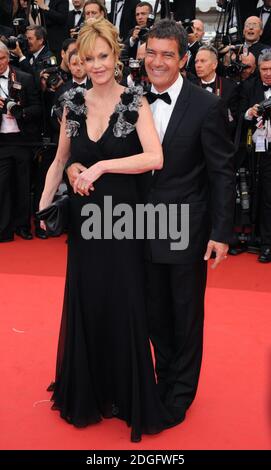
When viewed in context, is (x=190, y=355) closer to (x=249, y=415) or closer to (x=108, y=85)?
(x=249, y=415)

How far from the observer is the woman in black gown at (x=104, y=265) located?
7.41 feet

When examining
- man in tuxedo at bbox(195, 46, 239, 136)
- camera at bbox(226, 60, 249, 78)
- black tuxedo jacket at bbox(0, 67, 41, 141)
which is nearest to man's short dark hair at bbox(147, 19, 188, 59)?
man in tuxedo at bbox(195, 46, 239, 136)

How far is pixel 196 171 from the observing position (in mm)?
2439

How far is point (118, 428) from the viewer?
2582 millimetres

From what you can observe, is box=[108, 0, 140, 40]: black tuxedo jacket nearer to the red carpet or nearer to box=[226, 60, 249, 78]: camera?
box=[226, 60, 249, 78]: camera

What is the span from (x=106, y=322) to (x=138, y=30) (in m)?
4.27

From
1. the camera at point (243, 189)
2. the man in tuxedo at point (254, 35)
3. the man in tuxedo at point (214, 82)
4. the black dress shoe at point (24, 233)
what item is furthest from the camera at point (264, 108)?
the black dress shoe at point (24, 233)

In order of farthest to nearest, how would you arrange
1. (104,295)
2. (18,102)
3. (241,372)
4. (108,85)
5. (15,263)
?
(18,102), (15,263), (241,372), (104,295), (108,85)

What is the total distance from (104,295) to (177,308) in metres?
0.34

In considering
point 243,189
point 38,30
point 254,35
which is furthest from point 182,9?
point 243,189

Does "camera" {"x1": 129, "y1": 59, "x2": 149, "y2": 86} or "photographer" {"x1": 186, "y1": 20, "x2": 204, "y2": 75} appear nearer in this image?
"camera" {"x1": 129, "y1": 59, "x2": 149, "y2": 86}

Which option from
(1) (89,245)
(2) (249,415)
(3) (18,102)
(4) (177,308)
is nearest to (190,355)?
(4) (177,308)

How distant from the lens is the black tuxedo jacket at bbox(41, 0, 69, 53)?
7199 millimetres

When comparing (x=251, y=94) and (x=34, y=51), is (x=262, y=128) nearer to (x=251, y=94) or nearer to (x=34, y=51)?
(x=251, y=94)
